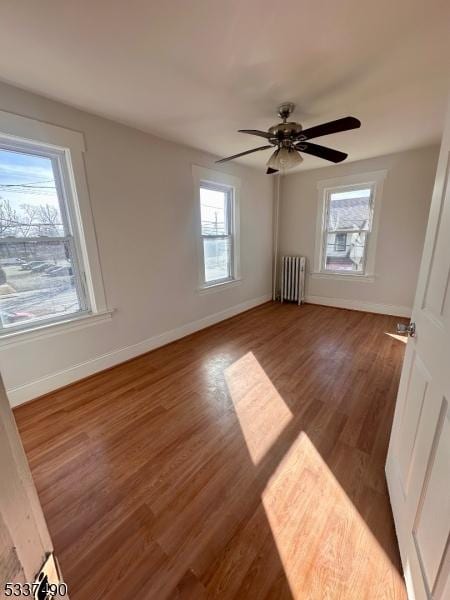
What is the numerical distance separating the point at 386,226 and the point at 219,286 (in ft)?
9.04

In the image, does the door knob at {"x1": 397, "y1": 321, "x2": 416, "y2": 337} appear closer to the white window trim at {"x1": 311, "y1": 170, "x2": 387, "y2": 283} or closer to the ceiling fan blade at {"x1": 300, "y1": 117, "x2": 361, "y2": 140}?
the ceiling fan blade at {"x1": 300, "y1": 117, "x2": 361, "y2": 140}

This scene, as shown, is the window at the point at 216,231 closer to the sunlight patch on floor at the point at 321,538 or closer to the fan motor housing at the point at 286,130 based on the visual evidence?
the fan motor housing at the point at 286,130

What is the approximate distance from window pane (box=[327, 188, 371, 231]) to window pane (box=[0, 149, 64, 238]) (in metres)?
4.08

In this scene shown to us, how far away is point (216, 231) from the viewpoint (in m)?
3.85

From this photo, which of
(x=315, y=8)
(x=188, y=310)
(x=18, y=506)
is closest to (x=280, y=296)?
(x=188, y=310)

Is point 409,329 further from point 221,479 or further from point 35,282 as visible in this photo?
point 35,282

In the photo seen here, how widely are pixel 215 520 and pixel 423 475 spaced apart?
0.97 metres

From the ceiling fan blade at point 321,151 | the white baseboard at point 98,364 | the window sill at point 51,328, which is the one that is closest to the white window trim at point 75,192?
the window sill at point 51,328

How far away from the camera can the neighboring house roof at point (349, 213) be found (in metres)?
4.12

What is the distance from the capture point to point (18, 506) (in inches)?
15.7

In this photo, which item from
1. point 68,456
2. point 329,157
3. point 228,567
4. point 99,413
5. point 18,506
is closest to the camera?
point 18,506

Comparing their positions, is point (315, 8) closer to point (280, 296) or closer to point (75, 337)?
point (75, 337)

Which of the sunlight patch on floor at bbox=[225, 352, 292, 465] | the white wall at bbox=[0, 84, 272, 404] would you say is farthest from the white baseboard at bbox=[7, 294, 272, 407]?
the sunlight patch on floor at bbox=[225, 352, 292, 465]

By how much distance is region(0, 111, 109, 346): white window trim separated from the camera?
75.8 inches
